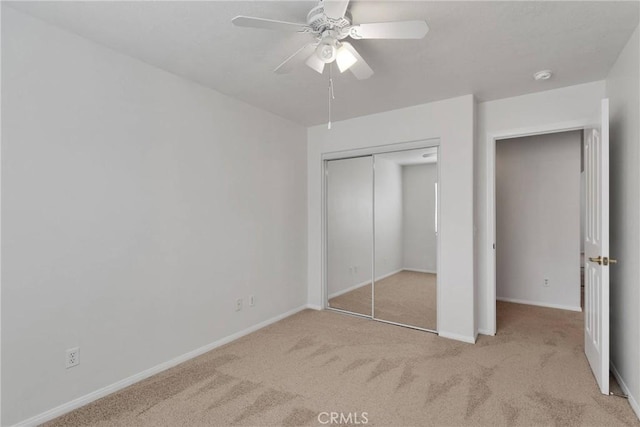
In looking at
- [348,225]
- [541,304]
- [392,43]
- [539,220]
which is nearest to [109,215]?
[392,43]

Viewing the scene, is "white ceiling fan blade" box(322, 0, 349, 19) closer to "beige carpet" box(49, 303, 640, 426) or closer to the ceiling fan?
the ceiling fan

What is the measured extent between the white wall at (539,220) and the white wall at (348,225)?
82.3 inches

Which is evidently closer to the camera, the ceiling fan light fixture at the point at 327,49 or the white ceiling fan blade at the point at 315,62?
the ceiling fan light fixture at the point at 327,49

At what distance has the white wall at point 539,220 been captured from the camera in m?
4.21

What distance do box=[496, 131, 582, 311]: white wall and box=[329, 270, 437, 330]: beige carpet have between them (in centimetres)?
165

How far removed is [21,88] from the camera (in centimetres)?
190

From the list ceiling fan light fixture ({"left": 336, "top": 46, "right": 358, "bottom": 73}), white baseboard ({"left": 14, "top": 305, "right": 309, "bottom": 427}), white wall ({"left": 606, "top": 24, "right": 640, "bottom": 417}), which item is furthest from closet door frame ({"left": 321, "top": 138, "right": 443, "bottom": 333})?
ceiling fan light fixture ({"left": 336, "top": 46, "right": 358, "bottom": 73})

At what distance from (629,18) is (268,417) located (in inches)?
128

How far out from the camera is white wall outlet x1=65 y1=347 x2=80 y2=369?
2.09 m

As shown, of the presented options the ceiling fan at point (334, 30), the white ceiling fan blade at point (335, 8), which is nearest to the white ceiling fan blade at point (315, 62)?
the ceiling fan at point (334, 30)

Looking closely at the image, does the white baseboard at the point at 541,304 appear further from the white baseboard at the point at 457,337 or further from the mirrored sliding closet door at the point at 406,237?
the white baseboard at the point at 457,337

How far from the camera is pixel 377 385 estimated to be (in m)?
2.37

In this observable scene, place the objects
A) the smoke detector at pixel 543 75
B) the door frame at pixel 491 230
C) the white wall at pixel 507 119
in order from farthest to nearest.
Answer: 1. the door frame at pixel 491 230
2. the white wall at pixel 507 119
3. the smoke detector at pixel 543 75

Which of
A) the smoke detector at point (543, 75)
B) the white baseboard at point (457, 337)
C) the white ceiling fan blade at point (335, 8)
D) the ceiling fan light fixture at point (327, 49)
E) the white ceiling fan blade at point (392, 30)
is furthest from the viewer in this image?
the white baseboard at point (457, 337)
